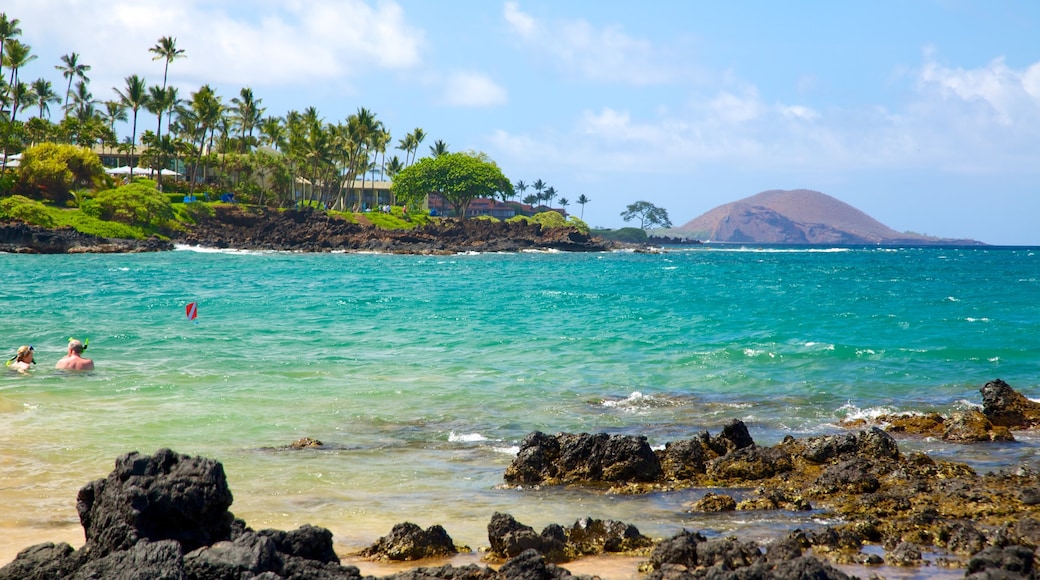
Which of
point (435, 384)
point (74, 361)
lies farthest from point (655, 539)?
point (74, 361)

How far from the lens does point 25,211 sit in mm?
80062

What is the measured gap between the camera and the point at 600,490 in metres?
11.0

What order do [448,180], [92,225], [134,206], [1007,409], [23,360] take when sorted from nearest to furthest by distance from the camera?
1. [1007,409]
2. [23,360]
3. [92,225]
4. [134,206]
5. [448,180]

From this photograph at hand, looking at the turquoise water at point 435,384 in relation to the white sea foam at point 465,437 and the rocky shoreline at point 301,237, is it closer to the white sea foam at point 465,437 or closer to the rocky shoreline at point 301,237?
the white sea foam at point 465,437

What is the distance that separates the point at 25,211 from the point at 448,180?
58.9 metres

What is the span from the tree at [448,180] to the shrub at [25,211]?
53.0 metres

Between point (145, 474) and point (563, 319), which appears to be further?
point (563, 319)

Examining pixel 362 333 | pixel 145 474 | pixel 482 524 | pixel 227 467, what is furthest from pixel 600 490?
pixel 362 333

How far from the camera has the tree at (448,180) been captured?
126250 mm

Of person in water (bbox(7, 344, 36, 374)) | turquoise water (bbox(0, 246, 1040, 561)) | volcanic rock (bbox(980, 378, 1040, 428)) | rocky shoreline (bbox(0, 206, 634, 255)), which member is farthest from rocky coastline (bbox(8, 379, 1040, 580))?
rocky shoreline (bbox(0, 206, 634, 255))

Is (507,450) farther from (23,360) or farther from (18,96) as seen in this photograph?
(18,96)

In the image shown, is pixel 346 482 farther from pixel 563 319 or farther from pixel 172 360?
pixel 563 319

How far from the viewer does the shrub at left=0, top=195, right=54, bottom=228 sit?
79.8 metres

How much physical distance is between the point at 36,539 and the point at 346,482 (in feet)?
12.1
